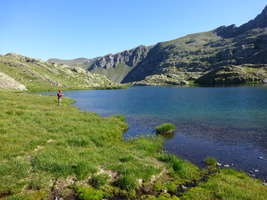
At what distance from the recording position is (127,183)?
43.8ft

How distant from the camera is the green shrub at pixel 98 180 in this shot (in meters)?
13.2

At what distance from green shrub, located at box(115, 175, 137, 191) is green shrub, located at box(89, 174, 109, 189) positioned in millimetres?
866

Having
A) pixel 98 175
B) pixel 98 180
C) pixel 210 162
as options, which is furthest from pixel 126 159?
pixel 210 162

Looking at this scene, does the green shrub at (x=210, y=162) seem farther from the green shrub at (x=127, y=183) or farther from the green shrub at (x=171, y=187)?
the green shrub at (x=127, y=183)

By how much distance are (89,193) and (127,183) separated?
2663 millimetres

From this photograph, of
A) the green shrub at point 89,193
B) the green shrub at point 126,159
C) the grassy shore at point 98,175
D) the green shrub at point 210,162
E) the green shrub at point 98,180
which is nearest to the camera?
the green shrub at point 89,193

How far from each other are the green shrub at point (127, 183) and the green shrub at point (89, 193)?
1.50 metres

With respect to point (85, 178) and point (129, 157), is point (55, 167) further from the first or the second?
point (129, 157)

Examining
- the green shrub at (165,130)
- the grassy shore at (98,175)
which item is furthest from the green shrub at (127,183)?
the green shrub at (165,130)

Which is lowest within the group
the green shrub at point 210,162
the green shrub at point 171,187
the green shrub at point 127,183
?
the green shrub at point 210,162

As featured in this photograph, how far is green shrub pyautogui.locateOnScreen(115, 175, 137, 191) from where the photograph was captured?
1320cm

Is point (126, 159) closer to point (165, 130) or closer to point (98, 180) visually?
point (98, 180)

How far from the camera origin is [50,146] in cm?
1819

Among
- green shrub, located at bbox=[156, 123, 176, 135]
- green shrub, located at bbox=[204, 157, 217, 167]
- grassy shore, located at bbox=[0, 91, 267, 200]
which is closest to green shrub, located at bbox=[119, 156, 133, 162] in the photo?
grassy shore, located at bbox=[0, 91, 267, 200]
